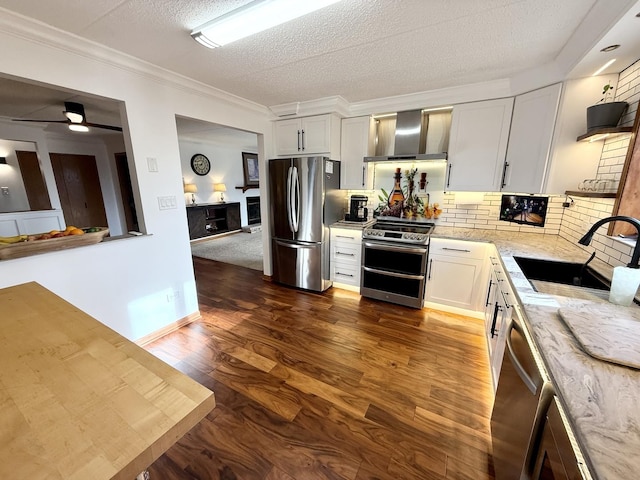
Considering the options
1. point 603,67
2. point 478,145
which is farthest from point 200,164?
point 603,67

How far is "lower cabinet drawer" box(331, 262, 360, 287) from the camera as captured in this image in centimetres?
322

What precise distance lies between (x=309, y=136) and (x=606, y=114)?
255 centimetres

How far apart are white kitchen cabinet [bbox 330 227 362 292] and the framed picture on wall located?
4649 mm

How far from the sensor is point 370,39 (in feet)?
5.62


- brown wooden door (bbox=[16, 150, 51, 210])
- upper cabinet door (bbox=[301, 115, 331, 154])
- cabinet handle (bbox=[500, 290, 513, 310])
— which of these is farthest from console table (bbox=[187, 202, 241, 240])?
cabinet handle (bbox=[500, 290, 513, 310])

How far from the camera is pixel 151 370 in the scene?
28.5 inches

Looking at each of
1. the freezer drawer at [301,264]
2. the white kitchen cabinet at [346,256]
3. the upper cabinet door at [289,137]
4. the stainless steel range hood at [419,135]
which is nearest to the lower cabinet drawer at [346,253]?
the white kitchen cabinet at [346,256]

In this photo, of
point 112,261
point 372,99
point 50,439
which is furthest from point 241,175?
point 50,439

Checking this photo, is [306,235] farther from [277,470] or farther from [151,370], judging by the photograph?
[151,370]

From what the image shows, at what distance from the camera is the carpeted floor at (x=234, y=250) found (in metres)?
4.63

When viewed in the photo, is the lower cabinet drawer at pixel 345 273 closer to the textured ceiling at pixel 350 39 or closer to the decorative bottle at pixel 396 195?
the decorative bottle at pixel 396 195

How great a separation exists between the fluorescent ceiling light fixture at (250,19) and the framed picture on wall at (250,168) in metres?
5.59

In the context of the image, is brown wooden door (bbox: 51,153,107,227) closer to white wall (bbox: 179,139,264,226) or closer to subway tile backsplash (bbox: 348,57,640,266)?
white wall (bbox: 179,139,264,226)

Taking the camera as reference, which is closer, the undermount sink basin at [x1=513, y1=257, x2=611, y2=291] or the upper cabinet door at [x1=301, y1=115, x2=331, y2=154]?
the undermount sink basin at [x1=513, y1=257, x2=611, y2=291]
